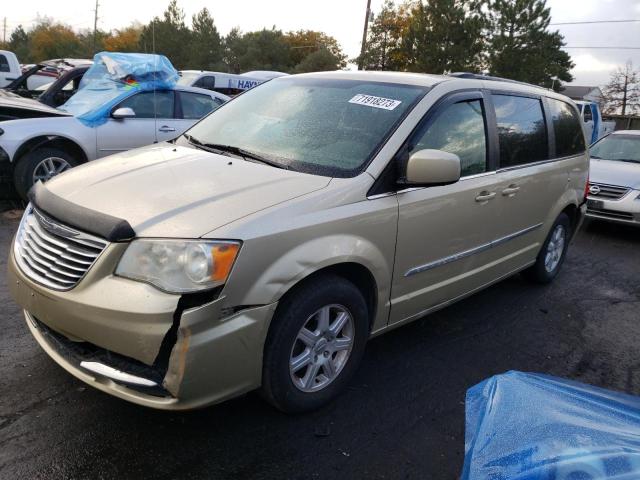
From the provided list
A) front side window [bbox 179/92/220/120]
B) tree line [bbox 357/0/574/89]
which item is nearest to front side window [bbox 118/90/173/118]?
front side window [bbox 179/92/220/120]

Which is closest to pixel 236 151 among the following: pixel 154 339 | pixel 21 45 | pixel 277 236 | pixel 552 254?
pixel 277 236

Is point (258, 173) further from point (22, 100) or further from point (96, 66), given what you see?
point (96, 66)

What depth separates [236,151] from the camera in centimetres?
335

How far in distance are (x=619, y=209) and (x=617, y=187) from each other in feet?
1.13

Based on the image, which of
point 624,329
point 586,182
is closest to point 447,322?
point 624,329

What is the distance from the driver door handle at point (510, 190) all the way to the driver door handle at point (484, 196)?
0.19m

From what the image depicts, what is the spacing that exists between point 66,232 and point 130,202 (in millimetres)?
313

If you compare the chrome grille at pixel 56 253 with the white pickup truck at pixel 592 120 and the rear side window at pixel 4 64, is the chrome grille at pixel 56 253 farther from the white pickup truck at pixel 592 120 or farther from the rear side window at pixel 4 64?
the white pickup truck at pixel 592 120

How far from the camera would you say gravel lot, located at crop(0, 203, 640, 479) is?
248 cm

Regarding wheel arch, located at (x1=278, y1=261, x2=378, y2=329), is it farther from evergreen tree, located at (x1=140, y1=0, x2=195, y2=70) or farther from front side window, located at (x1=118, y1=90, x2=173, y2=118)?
evergreen tree, located at (x1=140, y1=0, x2=195, y2=70)

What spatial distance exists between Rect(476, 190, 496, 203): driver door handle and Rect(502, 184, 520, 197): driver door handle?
187 millimetres

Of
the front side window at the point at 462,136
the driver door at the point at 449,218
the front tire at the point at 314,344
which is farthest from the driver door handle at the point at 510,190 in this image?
the front tire at the point at 314,344

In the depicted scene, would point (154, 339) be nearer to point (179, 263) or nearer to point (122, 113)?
point (179, 263)

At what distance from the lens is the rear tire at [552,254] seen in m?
5.04
